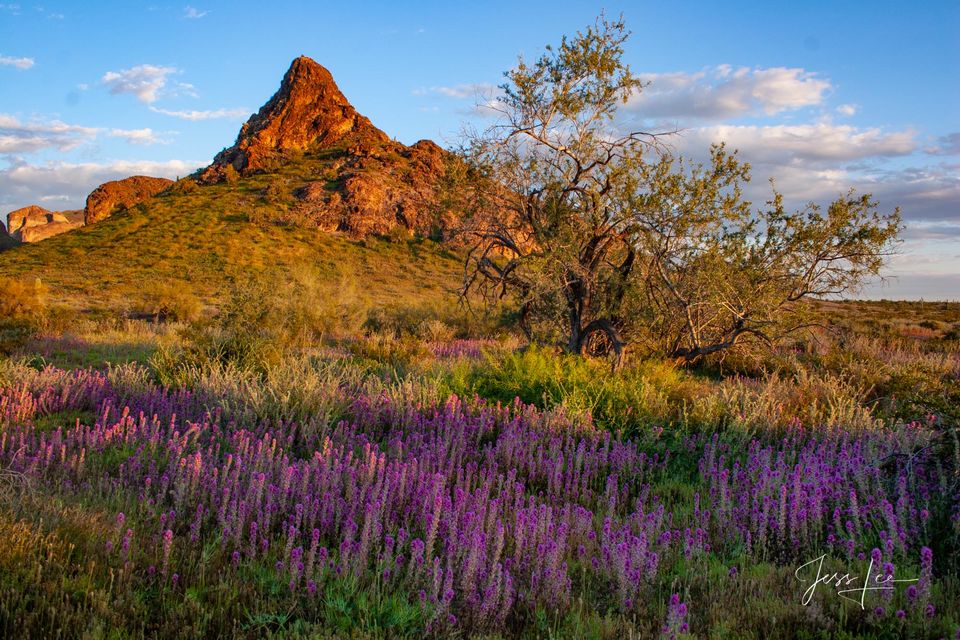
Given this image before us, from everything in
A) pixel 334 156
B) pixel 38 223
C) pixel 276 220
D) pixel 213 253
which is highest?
pixel 334 156

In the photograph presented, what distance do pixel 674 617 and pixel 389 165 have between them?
68.4 m

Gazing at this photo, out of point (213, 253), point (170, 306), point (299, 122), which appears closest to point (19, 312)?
point (170, 306)

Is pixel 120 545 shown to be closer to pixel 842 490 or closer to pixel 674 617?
pixel 674 617

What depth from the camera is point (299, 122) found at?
260ft

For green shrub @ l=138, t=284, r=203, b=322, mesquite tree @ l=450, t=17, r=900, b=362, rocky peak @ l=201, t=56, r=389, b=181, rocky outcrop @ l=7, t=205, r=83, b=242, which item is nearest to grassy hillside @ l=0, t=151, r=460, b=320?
green shrub @ l=138, t=284, r=203, b=322

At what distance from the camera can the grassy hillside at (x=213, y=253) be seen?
36656mm

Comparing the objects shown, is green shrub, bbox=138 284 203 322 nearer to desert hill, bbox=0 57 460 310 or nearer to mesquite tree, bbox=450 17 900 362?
desert hill, bbox=0 57 460 310

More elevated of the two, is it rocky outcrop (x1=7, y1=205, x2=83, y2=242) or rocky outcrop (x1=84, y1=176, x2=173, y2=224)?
rocky outcrop (x1=84, y1=176, x2=173, y2=224)

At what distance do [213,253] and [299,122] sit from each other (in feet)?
132

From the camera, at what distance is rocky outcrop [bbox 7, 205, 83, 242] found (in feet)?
196

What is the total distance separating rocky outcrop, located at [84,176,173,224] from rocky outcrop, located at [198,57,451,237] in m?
5.79

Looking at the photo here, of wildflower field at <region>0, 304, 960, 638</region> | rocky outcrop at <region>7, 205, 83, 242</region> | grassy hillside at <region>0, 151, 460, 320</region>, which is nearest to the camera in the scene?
wildflower field at <region>0, 304, 960, 638</region>
